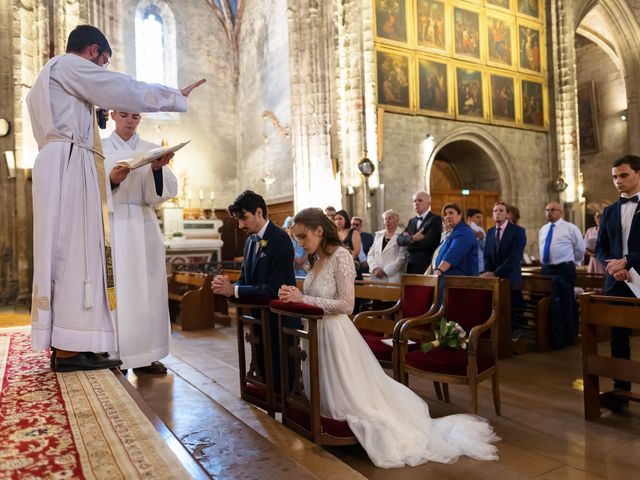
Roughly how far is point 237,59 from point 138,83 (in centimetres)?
1572

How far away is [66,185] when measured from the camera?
3.11 m

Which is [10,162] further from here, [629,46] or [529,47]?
[629,46]

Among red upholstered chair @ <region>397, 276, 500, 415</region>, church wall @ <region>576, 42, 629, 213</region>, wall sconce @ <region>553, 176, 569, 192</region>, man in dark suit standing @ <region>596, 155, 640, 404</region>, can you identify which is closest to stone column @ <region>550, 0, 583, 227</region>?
wall sconce @ <region>553, 176, 569, 192</region>

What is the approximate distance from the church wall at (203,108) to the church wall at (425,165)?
22.5ft

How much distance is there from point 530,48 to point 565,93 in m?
1.75

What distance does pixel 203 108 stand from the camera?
17297 mm

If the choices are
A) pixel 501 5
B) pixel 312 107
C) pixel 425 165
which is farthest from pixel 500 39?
pixel 312 107

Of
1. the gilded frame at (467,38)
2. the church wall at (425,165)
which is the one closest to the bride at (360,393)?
the church wall at (425,165)

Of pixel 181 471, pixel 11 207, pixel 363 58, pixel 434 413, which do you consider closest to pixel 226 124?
pixel 363 58

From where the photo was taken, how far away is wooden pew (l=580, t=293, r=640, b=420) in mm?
3410

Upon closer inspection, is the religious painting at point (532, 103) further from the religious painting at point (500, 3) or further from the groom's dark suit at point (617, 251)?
the groom's dark suit at point (617, 251)

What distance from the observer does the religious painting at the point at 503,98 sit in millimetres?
14711

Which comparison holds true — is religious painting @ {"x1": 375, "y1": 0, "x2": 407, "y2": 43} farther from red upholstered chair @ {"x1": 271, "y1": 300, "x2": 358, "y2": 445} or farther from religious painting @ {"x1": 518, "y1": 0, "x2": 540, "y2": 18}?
red upholstered chair @ {"x1": 271, "y1": 300, "x2": 358, "y2": 445}

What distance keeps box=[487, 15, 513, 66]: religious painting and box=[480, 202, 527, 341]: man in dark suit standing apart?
992 cm
